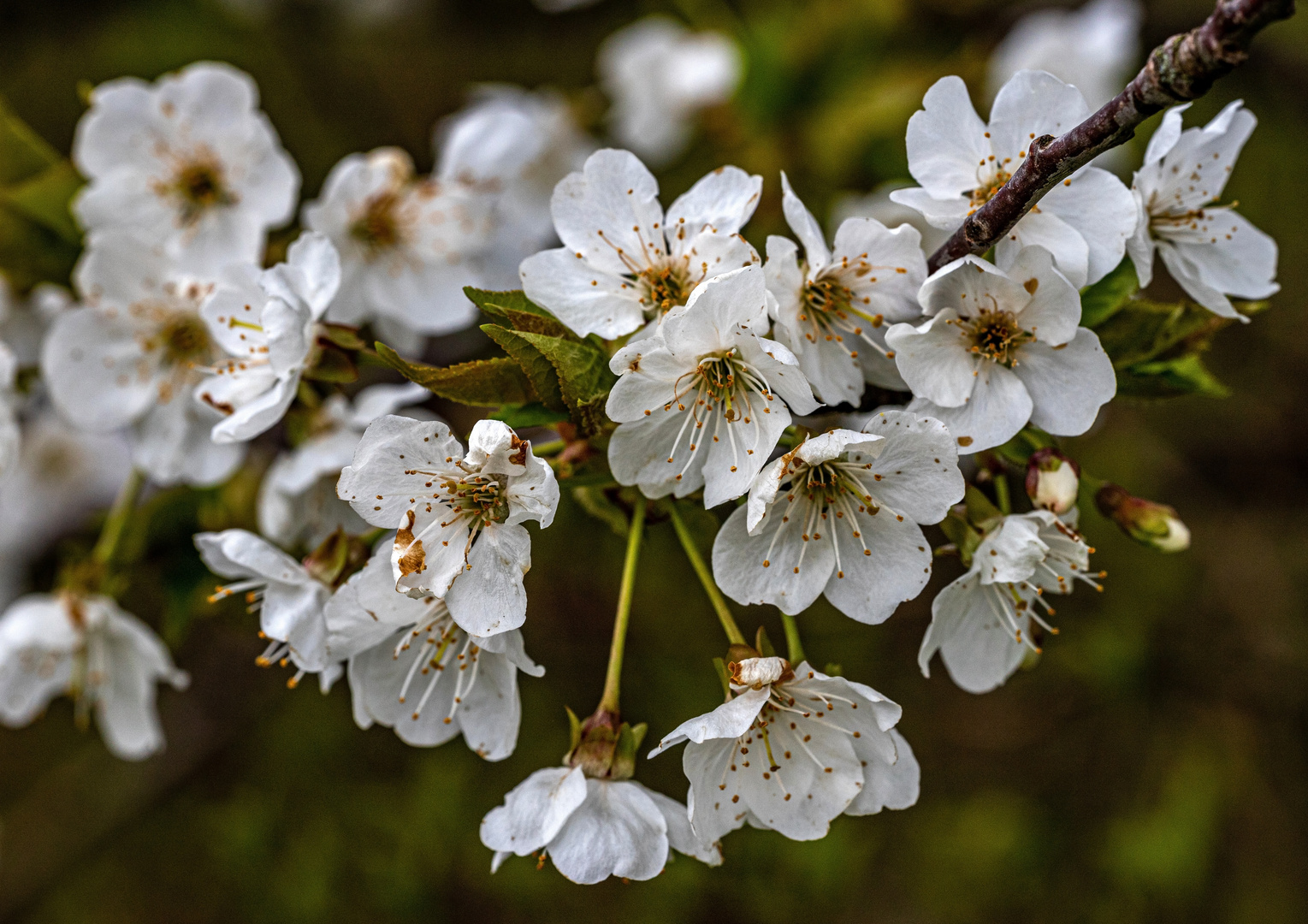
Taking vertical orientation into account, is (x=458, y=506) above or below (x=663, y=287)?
below

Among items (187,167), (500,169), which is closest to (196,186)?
(187,167)

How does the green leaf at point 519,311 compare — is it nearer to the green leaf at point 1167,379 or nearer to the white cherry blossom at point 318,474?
the white cherry blossom at point 318,474

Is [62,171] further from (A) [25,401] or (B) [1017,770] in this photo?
(B) [1017,770]

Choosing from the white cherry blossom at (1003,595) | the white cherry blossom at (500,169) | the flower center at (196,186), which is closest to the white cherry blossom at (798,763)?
the white cherry blossom at (1003,595)

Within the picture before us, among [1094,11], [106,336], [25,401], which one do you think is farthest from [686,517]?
[1094,11]

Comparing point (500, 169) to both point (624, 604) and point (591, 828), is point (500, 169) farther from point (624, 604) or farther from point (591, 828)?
point (591, 828)

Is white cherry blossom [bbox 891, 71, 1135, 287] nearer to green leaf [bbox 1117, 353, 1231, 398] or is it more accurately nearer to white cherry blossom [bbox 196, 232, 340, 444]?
green leaf [bbox 1117, 353, 1231, 398]

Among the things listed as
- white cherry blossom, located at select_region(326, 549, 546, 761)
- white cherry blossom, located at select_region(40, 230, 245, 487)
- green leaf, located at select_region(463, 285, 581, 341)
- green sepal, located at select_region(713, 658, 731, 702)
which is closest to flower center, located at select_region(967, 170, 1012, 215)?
green leaf, located at select_region(463, 285, 581, 341)
